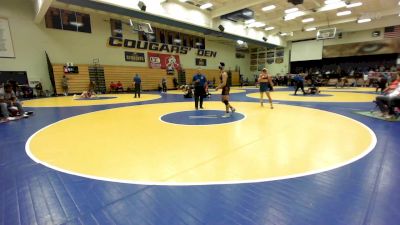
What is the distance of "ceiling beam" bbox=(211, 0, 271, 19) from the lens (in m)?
14.0

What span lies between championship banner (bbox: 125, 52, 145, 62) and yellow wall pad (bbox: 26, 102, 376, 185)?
50.7ft

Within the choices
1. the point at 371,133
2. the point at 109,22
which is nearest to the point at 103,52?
the point at 109,22

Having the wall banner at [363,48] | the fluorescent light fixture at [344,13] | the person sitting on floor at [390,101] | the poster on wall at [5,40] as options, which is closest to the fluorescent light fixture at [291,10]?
the fluorescent light fixture at [344,13]

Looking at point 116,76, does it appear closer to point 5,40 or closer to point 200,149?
point 5,40

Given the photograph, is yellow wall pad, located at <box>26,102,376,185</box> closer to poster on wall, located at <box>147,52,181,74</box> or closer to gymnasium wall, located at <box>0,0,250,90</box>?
gymnasium wall, located at <box>0,0,250,90</box>

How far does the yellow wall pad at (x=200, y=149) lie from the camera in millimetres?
2928

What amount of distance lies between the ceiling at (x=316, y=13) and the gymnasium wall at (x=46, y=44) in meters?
8.88

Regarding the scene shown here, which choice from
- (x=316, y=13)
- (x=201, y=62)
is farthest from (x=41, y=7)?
(x=316, y=13)

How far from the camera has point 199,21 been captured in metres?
17.1

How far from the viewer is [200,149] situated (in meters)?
3.86

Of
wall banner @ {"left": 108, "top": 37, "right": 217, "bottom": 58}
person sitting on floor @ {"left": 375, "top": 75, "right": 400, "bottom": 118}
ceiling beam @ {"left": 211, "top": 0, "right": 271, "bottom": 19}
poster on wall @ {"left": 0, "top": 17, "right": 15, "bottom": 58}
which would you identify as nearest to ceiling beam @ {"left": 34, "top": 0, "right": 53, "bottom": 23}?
poster on wall @ {"left": 0, "top": 17, "right": 15, "bottom": 58}

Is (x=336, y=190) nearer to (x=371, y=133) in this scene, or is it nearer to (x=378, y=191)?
(x=378, y=191)

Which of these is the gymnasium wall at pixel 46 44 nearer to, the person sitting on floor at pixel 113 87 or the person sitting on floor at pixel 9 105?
the person sitting on floor at pixel 113 87

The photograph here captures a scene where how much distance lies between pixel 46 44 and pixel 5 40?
2293 millimetres
